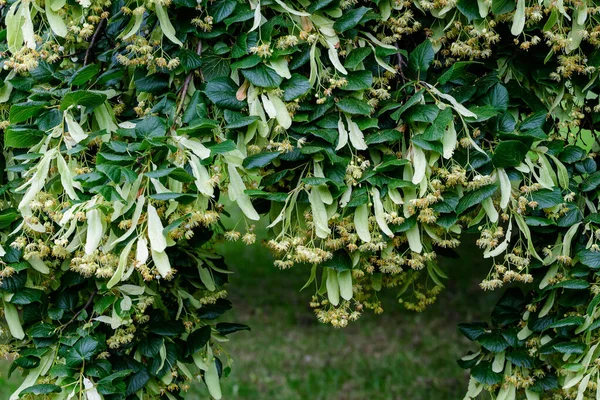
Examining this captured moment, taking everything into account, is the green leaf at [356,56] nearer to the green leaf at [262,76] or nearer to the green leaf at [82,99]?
the green leaf at [262,76]

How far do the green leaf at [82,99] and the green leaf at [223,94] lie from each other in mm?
306

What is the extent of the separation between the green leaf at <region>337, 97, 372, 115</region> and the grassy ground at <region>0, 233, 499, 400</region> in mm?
3478

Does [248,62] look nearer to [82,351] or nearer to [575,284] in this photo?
[82,351]

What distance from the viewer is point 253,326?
6.55m

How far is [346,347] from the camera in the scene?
5.93 metres

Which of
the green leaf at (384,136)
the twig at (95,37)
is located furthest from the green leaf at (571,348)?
the twig at (95,37)

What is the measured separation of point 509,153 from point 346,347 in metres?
4.37

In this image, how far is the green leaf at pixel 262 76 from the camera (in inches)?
70.0

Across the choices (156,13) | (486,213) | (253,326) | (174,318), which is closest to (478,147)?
(486,213)

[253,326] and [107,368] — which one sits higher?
[107,368]

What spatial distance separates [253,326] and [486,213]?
16.1 feet

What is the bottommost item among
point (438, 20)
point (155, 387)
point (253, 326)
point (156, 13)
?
point (253, 326)

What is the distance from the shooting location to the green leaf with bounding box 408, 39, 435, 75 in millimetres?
1944

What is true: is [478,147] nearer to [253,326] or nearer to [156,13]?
[156,13]
